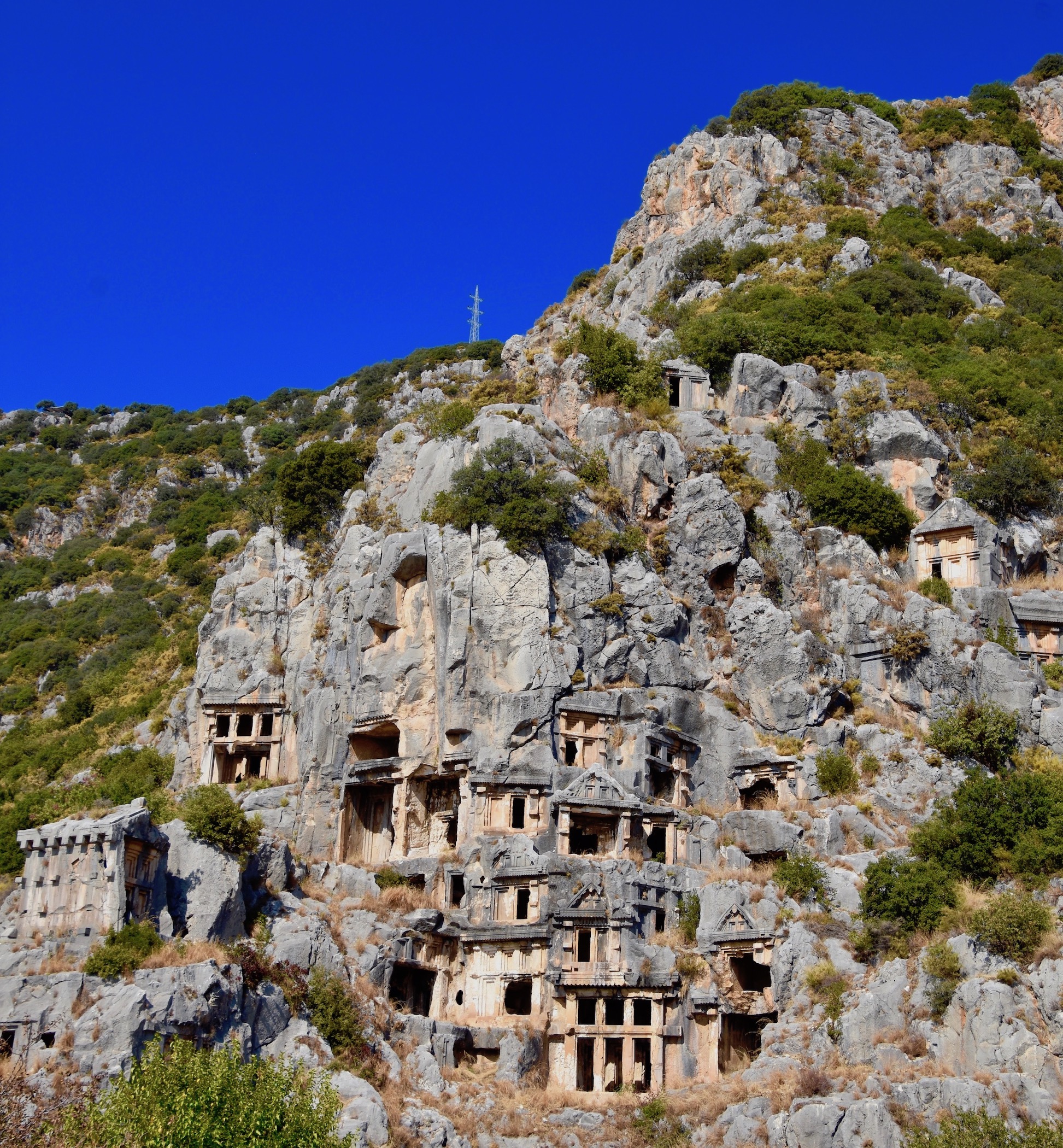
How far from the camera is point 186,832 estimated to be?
4247cm

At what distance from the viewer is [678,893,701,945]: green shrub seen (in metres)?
46.1

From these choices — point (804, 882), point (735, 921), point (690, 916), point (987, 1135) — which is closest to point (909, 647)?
point (804, 882)

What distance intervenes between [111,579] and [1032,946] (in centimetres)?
7418

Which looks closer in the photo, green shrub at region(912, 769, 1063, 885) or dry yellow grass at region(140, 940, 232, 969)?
dry yellow grass at region(140, 940, 232, 969)

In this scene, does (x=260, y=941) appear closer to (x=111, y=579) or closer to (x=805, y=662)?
(x=805, y=662)

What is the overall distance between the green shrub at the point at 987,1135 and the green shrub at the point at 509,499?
28144 mm

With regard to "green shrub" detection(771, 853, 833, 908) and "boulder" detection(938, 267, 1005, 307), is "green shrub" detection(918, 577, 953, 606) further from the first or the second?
"boulder" detection(938, 267, 1005, 307)

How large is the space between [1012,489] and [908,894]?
24.3m

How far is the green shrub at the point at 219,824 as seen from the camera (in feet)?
139

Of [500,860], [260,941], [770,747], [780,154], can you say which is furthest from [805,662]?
[780,154]

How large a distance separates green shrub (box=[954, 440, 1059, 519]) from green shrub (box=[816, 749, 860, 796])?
53.8ft

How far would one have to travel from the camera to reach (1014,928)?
123 feet

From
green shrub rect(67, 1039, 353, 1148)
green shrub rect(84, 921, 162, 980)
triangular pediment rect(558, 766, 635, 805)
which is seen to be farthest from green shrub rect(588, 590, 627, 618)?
green shrub rect(67, 1039, 353, 1148)

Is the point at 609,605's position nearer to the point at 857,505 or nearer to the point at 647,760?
the point at 647,760
